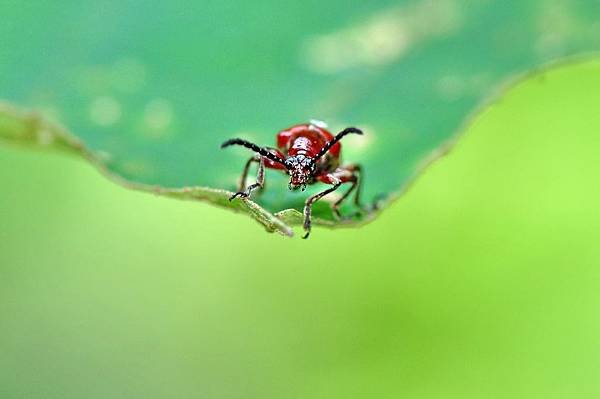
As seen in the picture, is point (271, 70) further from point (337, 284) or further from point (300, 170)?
point (337, 284)

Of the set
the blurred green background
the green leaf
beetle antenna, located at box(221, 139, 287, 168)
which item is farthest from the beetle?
the blurred green background

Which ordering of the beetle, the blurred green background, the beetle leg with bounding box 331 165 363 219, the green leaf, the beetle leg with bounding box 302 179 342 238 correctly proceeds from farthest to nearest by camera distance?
the blurred green background → the beetle → the beetle leg with bounding box 331 165 363 219 → the beetle leg with bounding box 302 179 342 238 → the green leaf

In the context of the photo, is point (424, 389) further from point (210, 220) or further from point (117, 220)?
point (117, 220)

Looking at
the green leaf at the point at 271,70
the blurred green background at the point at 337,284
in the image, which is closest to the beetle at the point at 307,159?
the green leaf at the point at 271,70

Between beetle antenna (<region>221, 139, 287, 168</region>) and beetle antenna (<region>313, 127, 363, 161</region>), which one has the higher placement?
beetle antenna (<region>313, 127, 363, 161</region>)

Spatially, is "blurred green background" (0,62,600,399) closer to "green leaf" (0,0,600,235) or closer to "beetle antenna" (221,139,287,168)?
"beetle antenna" (221,139,287,168)

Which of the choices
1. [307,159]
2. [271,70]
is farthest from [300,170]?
[271,70]

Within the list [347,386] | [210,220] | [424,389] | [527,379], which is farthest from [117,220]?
[527,379]
